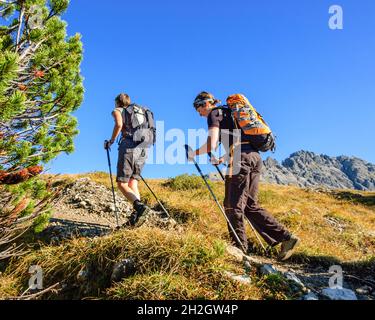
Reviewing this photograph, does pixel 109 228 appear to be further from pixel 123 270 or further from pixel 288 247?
pixel 288 247

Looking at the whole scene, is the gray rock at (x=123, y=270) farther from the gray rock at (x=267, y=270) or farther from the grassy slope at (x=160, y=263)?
the gray rock at (x=267, y=270)

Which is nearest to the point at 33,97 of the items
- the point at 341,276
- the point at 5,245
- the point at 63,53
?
the point at 63,53

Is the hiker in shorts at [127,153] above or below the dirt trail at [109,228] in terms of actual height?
above

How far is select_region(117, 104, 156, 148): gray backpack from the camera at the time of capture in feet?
25.2

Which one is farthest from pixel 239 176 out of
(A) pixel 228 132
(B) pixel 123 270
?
(B) pixel 123 270

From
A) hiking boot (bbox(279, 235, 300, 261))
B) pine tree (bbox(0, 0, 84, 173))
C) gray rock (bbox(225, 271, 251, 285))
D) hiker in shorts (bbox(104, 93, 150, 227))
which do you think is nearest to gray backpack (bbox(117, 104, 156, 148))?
hiker in shorts (bbox(104, 93, 150, 227))

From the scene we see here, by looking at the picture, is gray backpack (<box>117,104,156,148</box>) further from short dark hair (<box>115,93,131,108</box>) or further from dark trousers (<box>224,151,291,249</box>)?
dark trousers (<box>224,151,291,249</box>)

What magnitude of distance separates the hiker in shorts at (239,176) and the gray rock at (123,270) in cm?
206

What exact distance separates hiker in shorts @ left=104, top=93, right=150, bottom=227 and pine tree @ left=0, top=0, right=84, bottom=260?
1.13 meters

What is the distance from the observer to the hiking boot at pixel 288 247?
6574 millimetres

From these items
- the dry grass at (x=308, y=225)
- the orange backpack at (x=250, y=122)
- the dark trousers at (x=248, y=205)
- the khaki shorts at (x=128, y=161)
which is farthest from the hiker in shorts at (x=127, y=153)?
the orange backpack at (x=250, y=122)

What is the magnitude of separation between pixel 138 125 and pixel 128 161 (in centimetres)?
80

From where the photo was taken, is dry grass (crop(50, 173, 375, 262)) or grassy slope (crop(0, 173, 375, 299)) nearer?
grassy slope (crop(0, 173, 375, 299))

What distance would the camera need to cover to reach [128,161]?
25.0 ft
